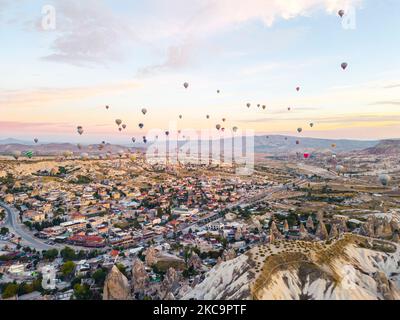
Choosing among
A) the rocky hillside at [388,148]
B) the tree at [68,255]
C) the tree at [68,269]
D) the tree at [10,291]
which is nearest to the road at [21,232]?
the tree at [68,255]

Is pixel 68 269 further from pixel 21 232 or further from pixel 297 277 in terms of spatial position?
pixel 21 232

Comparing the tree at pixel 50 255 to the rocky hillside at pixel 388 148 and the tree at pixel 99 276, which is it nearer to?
the tree at pixel 99 276

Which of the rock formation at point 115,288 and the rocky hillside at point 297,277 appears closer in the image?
the rocky hillside at point 297,277

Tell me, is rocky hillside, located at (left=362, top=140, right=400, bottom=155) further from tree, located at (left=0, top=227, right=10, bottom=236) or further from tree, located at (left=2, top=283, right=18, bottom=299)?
tree, located at (left=2, top=283, right=18, bottom=299)

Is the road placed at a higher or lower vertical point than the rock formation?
lower

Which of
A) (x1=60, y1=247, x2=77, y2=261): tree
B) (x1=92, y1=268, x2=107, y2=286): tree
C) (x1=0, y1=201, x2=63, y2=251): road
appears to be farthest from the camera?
(x1=0, y1=201, x2=63, y2=251): road

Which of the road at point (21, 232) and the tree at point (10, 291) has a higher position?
the tree at point (10, 291)

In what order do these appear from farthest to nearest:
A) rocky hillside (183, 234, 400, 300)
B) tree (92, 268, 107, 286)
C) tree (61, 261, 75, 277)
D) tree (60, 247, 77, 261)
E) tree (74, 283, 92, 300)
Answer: tree (60, 247, 77, 261) < tree (61, 261, 75, 277) < tree (92, 268, 107, 286) < tree (74, 283, 92, 300) < rocky hillside (183, 234, 400, 300)

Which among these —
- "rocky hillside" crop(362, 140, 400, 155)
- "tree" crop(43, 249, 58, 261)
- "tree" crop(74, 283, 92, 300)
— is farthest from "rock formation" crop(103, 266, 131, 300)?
"rocky hillside" crop(362, 140, 400, 155)

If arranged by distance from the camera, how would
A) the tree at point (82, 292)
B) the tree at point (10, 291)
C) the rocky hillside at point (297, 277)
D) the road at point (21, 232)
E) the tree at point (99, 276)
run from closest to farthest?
the rocky hillside at point (297, 277) < the tree at point (82, 292) < the tree at point (10, 291) < the tree at point (99, 276) < the road at point (21, 232)
